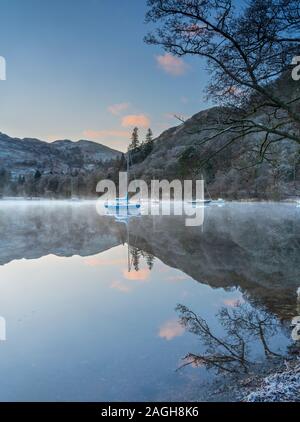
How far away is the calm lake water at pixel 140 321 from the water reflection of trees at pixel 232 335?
21 mm

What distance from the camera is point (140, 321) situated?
8141 mm

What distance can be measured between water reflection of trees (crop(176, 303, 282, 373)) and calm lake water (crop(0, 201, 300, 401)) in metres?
0.02

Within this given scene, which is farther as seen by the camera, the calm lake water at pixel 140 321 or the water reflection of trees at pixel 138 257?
the water reflection of trees at pixel 138 257

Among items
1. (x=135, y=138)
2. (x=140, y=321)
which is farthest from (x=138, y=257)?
(x=135, y=138)

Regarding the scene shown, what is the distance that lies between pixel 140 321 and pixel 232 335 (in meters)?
2.11

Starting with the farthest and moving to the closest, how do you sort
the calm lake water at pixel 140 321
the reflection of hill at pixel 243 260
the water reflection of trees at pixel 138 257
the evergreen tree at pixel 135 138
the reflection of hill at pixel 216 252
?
the evergreen tree at pixel 135 138, the water reflection of trees at pixel 138 257, the reflection of hill at pixel 216 252, the reflection of hill at pixel 243 260, the calm lake water at pixel 140 321

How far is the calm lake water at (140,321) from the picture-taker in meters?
5.34

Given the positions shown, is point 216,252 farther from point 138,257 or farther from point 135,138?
point 135,138

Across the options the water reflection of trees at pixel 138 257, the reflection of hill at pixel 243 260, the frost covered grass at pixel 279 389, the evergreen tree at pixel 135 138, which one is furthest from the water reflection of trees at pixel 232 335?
the evergreen tree at pixel 135 138

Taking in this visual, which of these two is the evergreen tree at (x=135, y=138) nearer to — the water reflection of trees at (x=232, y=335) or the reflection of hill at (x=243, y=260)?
the reflection of hill at (x=243, y=260)

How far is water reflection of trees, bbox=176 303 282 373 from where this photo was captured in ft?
19.5

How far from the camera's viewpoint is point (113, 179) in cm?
12775

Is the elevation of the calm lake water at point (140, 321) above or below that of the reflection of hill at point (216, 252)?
below
